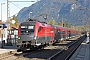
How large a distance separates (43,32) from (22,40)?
3623mm

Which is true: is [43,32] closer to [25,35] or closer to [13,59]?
[25,35]

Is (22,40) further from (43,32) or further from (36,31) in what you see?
(43,32)

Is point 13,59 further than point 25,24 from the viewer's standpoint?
No

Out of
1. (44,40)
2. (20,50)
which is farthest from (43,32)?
(20,50)

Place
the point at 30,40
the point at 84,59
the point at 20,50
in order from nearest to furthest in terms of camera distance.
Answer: the point at 84,59, the point at 30,40, the point at 20,50

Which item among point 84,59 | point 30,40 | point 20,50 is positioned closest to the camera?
point 84,59

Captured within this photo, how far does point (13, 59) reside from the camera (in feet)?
69.6

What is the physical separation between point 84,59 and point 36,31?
8.96 meters

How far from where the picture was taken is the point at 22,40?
2759 centimetres

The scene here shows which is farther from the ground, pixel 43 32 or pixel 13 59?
pixel 43 32

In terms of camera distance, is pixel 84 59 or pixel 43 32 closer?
pixel 84 59

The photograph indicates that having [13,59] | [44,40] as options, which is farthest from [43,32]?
[13,59]

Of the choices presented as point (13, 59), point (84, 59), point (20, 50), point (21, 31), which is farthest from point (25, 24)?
point (84, 59)

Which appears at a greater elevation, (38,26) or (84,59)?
(38,26)
